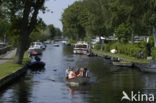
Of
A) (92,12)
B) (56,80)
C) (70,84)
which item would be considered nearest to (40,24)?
(56,80)

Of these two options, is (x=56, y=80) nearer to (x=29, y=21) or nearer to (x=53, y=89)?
(x=53, y=89)

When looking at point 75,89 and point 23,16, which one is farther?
point 23,16

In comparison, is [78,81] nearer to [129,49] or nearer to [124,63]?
[124,63]

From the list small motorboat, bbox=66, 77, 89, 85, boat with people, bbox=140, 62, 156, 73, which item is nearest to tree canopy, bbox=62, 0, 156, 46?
boat with people, bbox=140, 62, 156, 73

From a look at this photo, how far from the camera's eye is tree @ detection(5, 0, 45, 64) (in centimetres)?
4353

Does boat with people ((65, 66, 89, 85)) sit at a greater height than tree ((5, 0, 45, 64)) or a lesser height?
lesser

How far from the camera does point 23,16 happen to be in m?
44.3

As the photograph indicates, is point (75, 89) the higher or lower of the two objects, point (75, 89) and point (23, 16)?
the lower

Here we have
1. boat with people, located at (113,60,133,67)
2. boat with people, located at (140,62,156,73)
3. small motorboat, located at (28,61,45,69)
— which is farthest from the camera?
boat with people, located at (113,60,133,67)

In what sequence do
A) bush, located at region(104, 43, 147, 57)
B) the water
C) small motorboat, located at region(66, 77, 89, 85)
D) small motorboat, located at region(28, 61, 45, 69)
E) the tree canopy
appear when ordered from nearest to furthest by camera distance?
the water
small motorboat, located at region(66, 77, 89, 85)
small motorboat, located at region(28, 61, 45, 69)
the tree canopy
bush, located at region(104, 43, 147, 57)

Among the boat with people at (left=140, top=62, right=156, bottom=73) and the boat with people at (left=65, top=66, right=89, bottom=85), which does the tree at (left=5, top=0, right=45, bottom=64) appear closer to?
the boat with people at (left=65, top=66, right=89, bottom=85)

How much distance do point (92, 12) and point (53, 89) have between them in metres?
61.2

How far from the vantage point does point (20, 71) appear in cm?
4062

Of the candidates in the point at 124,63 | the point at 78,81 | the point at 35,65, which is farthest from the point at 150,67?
the point at 35,65
